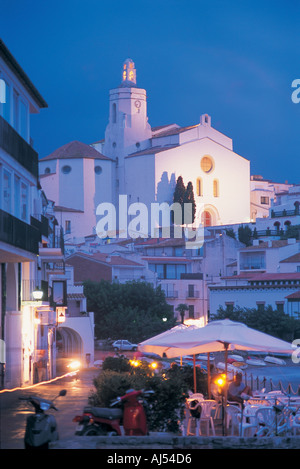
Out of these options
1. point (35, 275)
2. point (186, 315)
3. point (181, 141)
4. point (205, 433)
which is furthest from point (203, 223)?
point (205, 433)

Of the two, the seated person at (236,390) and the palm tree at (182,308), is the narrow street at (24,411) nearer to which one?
the seated person at (236,390)

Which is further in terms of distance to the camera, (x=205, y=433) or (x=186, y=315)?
(x=186, y=315)

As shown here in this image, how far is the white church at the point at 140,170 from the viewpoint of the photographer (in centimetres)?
10019

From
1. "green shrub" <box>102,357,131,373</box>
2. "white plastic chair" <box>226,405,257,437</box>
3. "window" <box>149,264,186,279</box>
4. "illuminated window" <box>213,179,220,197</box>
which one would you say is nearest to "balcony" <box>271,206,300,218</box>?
"illuminated window" <box>213,179,220,197</box>

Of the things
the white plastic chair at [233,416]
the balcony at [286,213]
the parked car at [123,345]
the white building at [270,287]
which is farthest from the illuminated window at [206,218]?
the white plastic chair at [233,416]

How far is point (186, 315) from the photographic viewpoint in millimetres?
67812

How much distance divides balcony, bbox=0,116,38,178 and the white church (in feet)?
245

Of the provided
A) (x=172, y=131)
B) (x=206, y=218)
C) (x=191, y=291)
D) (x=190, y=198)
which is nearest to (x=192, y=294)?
(x=191, y=291)

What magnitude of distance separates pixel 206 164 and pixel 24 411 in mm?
91538

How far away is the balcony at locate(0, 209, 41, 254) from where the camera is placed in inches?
666

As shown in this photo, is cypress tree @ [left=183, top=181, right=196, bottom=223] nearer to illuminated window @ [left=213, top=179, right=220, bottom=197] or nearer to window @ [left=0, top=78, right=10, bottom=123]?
illuminated window @ [left=213, top=179, right=220, bottom=197]

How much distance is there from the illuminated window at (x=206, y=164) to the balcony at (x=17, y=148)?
82971mm
